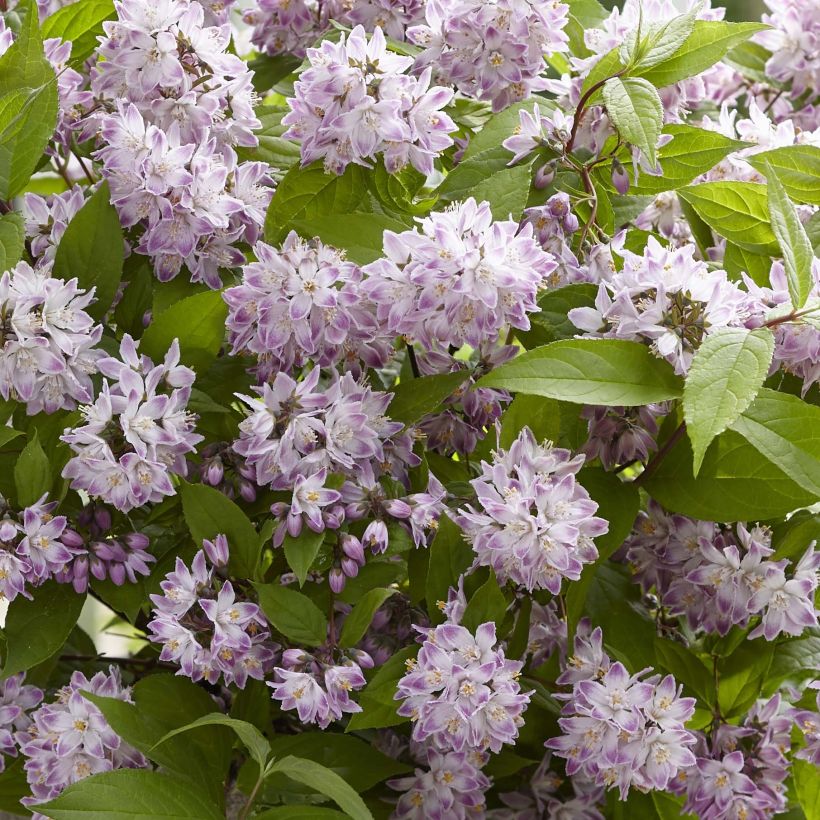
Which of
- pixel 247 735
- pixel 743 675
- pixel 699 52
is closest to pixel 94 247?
pixel 247 735

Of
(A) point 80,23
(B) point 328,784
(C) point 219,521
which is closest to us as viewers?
(B) point 328,784

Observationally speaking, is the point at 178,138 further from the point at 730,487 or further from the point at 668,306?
the point at 730,487

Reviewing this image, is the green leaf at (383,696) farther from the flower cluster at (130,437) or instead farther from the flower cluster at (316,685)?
the flower cluster at (130,437)

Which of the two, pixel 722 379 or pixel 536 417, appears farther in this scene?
pixel 536 417

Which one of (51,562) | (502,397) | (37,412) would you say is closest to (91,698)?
(51,562)

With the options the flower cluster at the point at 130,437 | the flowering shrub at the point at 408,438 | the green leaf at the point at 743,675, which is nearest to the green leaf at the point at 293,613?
the flowering shrub at the point at 408,438

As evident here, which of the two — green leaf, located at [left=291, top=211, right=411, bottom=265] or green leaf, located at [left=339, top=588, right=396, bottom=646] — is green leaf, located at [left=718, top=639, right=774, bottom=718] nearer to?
green leaf, located at [left=339, top=588, right=396, bottom=646]
